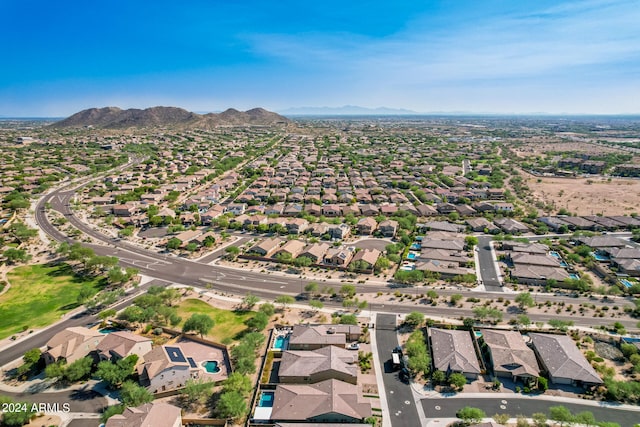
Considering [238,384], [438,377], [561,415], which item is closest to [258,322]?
[238,384]

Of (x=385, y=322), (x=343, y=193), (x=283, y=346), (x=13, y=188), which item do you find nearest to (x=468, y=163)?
(x=343, y=193)

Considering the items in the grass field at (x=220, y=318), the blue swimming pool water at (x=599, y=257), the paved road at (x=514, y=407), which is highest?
the blue swimming pool water at (x=599, y=257)

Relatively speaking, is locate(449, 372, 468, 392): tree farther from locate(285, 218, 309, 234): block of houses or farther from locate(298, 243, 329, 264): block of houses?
locate(285, 218, 309, 234): block of houses

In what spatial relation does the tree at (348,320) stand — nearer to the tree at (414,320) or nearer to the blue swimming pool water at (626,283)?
the tree at (414,320)

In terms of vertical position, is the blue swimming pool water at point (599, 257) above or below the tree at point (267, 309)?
above

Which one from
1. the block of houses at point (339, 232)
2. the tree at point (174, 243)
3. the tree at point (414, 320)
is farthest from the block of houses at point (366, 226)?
the tree at point (174, 243)

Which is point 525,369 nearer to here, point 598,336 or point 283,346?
point 598,336
